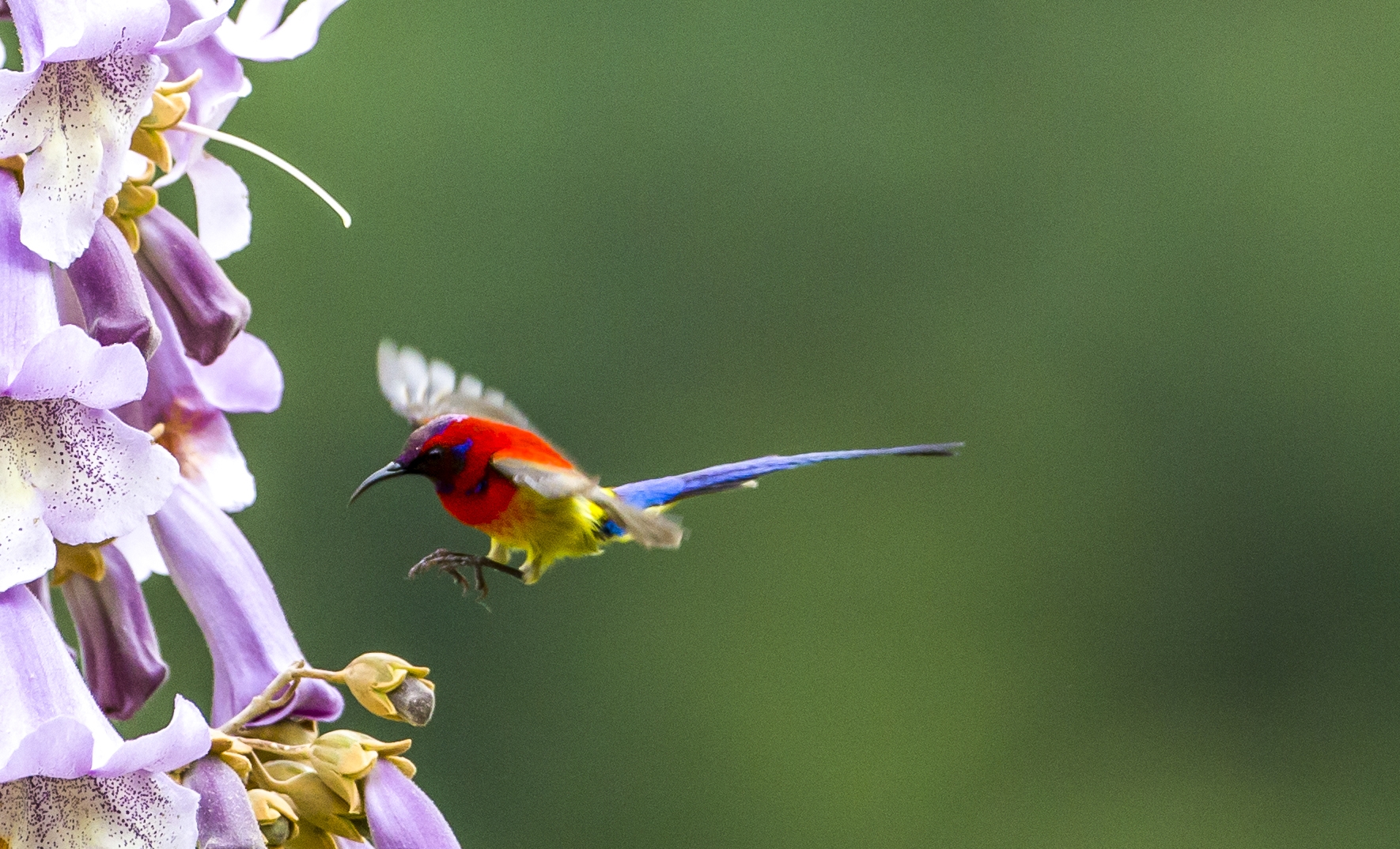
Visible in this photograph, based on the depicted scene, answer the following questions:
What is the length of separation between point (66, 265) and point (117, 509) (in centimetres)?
14

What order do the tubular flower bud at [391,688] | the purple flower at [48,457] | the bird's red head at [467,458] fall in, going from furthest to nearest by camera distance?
1. the bird's red head at [467,458]
2. the tubular flower bud at [391,688]
3. the purple flower at [48,457]

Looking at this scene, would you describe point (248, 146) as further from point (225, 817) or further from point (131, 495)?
point (225, 817)

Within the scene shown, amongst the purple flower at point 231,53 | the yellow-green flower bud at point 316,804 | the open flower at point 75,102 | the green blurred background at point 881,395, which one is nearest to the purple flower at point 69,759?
the yellow-green flower bud at point 316,804

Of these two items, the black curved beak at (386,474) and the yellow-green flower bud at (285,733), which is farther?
the black curved beak at (386,474)

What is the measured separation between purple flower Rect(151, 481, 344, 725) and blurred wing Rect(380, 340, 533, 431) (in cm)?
39

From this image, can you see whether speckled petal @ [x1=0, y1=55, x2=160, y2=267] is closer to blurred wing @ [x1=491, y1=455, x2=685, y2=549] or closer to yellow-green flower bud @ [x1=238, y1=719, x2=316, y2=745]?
yellow-green flower bud @ [x1=238, y1=719, x2=316, y2=745]

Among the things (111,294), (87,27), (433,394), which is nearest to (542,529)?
(433,394)

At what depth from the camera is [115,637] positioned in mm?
1253

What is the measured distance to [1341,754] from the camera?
10406 millimetres

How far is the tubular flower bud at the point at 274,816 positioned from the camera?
113 cm

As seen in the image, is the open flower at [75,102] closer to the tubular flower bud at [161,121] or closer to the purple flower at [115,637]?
the tubular flower bud at [161,121]

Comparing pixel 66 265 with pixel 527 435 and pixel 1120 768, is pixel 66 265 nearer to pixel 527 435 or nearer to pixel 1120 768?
pixel 527 435

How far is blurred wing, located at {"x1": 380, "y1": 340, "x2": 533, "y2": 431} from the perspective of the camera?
1.69 metres

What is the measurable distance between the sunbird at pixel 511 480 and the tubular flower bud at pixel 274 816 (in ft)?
1.12
